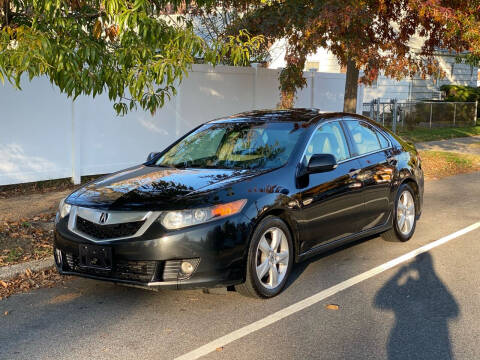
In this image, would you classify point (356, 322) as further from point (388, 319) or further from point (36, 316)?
point (36, 316)

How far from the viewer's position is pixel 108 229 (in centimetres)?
504

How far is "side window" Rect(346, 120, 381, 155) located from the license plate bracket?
3.02m

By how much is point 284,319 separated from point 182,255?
933mm

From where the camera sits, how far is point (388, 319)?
4891 mm

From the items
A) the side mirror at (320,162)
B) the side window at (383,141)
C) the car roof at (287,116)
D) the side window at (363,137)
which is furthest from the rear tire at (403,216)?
the side mirror at (320,162)

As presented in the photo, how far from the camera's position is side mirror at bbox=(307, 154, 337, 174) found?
5799 mm

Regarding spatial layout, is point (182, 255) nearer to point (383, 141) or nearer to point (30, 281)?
point (30, 281)

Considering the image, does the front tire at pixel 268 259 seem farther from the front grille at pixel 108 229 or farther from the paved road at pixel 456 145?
the paved road at pixel 456 145

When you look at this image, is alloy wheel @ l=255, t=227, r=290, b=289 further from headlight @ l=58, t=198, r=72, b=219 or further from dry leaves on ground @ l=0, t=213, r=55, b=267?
dry leaves on ground @ l=0, t=213, r=55, b=267

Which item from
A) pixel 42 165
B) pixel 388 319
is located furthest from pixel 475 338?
pixel 42 165

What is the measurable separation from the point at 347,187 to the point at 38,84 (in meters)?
6.27

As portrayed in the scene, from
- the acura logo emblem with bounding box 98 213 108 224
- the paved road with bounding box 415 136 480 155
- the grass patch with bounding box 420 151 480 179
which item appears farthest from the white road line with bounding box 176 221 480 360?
the paved road with bounding box 415 136 480 155

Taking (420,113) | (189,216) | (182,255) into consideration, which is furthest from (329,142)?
(420,113)

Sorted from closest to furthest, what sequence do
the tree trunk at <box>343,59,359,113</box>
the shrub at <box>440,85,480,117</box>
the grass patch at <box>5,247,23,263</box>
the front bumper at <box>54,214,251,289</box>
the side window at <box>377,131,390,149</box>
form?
the front bumper at <box>54,214,251,289</box>, the grass patch at <box>5,247,23,263</box>, the side window at <box>377,131,390,149</box>, the tree trunk at <box>343,59,359,113</box>, the shrub at <box>440,85,480,117</box>
